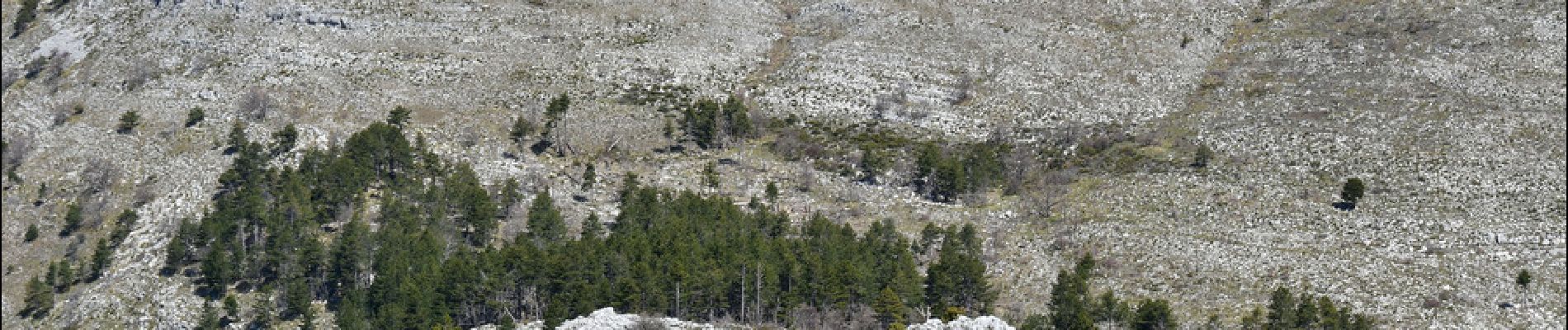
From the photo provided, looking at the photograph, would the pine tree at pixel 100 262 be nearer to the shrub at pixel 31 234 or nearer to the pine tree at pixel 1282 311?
the shrub at pixel 31 234

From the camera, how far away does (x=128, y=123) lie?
117m

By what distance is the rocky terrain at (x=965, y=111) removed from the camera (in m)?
93.6

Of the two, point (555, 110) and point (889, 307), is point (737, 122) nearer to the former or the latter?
point (555, 110)

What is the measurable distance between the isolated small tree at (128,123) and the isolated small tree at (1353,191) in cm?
9378

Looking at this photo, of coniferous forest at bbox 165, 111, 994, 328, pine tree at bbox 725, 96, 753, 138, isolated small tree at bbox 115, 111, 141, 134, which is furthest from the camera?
pine tree at bbox 725, 96, 753, 138

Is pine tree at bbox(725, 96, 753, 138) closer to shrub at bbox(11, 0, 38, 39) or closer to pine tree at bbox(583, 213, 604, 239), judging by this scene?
pine tree at bbox(583, 213, 604, 239)

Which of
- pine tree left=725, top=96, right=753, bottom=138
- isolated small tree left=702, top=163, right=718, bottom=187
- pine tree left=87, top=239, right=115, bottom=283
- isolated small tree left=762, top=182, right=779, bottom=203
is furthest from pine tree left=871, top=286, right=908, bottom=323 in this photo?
pine tree left=87, top=239, right=115, bottom=283

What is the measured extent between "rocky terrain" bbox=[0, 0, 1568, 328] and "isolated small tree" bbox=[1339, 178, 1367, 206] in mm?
1181

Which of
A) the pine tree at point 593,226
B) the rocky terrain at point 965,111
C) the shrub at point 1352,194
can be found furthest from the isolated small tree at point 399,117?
the shrub at point 1352,194

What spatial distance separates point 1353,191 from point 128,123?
94393 millimetres

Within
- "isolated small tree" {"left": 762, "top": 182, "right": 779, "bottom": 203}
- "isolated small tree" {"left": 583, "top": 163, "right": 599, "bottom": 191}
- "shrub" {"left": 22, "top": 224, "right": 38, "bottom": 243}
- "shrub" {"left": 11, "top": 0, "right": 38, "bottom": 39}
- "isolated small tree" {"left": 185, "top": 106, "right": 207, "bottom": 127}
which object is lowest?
"shrub" {"left": 22, "top": 224, "right": 38, "bottom": 243}

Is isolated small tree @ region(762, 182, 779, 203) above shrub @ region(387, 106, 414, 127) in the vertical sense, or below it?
below

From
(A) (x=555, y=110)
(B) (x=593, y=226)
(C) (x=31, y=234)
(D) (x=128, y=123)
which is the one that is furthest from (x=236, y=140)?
(B) (x=593, y=226)

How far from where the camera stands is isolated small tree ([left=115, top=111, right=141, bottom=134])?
4614 inches
